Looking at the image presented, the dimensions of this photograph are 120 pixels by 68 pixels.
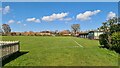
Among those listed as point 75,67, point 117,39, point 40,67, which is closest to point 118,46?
point 117,39

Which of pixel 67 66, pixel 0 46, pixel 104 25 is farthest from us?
pixel 104 25

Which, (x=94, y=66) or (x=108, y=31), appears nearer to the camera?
(x=94, y=66)

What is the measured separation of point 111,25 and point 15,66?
13.0 meters

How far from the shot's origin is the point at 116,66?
31.5 ft

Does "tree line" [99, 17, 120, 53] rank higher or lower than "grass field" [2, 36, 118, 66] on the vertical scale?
higher

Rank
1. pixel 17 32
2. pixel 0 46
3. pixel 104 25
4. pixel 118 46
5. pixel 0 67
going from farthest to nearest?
pixel 17 32 → pixel 104 25 → pixel 118 46 → pixel 0 46 → pixel 0 67

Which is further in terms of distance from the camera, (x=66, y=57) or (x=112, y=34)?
(x=112, y=34)

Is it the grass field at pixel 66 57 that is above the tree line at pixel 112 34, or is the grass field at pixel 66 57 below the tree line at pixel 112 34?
below

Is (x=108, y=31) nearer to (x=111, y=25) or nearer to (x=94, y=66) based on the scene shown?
(x=111, y=25)

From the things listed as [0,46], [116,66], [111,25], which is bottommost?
[116,66]

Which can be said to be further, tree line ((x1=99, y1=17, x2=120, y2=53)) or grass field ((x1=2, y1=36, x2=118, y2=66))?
tree line ((x1=99, y1=17, x2=120, y2=53))

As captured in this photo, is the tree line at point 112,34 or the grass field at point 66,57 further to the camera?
the tree line at point 112,34

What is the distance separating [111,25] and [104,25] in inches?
67.0

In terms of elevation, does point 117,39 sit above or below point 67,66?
above
